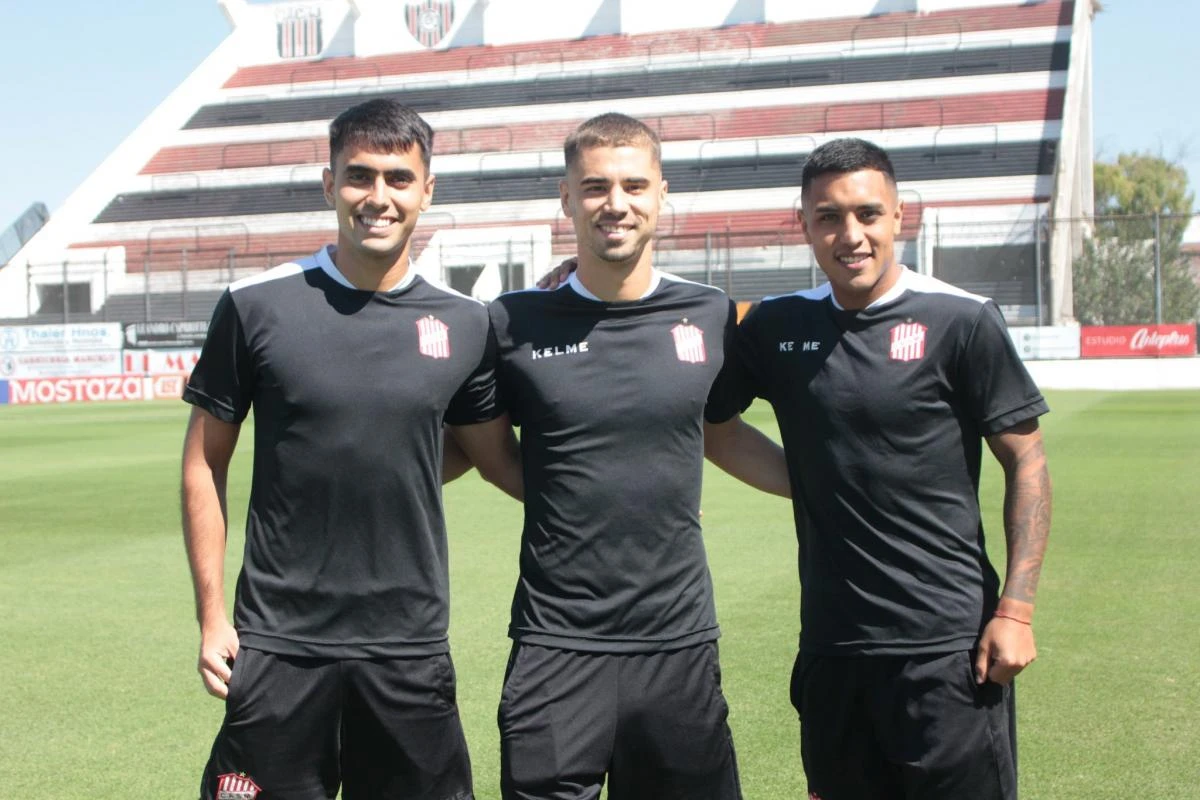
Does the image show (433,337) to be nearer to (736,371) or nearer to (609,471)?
(609,471)

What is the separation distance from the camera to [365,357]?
3.51m

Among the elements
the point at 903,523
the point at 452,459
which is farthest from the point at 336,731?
the point at 903,523

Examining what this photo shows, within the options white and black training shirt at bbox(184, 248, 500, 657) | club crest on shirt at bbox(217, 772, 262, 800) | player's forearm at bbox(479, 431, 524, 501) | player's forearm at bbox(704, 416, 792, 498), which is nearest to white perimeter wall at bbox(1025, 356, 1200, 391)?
player's forearm at bbox(704, 416, 792, 498)

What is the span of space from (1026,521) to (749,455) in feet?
2.95

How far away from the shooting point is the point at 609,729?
11.4 ft

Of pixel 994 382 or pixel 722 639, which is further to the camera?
pixel 722 639

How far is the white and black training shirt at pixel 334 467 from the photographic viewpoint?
3.45 meters

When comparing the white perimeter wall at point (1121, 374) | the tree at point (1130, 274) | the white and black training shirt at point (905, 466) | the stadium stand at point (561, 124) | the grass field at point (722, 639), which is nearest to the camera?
the white and black training shirt at point (905, 466)

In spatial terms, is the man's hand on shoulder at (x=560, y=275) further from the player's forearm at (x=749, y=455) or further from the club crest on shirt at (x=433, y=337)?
the player's forearm at (x=749, y=455)

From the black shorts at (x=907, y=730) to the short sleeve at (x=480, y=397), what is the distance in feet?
3.69

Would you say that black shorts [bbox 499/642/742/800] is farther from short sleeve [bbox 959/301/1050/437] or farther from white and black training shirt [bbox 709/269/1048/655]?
→ short sleeve [bbox 959/301/1050/437]

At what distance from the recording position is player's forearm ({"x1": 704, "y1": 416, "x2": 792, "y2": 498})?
4.07 meters

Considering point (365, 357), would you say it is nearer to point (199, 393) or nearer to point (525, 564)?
point (199, 393)

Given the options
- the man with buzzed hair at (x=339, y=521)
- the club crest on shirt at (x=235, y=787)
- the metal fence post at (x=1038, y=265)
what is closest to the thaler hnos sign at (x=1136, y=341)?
the metal fence post at (x=1038, y=265)
